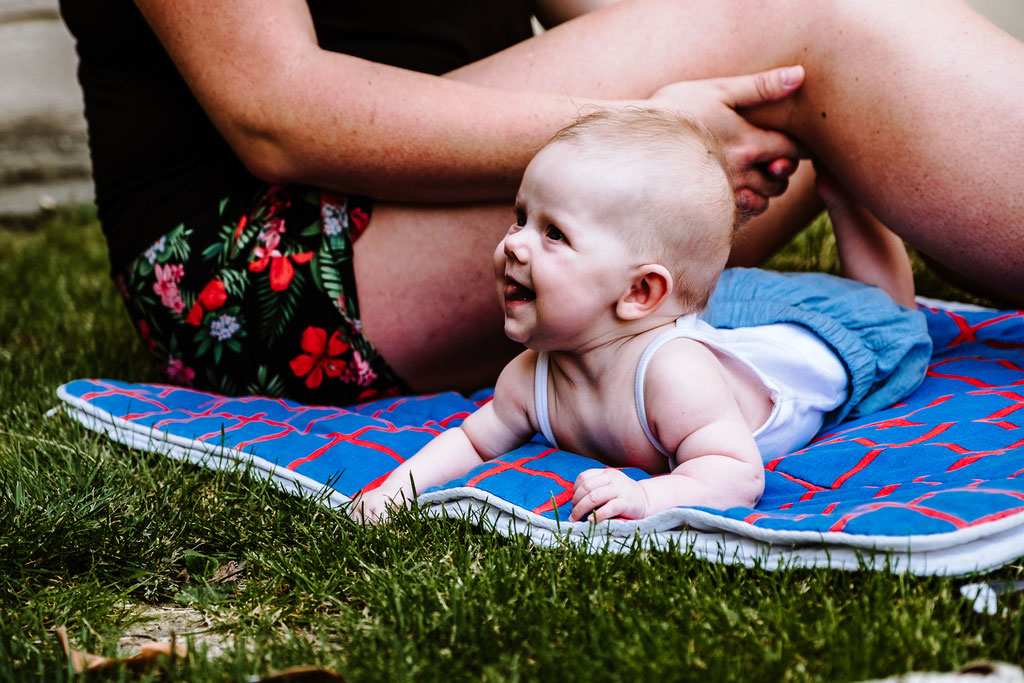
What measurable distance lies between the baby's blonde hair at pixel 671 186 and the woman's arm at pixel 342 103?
30cm

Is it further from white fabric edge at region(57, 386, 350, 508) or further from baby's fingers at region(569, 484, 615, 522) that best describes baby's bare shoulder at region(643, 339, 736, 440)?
white fabric edge at region(57, 386, 350, 508)

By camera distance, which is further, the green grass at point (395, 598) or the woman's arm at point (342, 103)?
the woman's arm at point (342, 103)

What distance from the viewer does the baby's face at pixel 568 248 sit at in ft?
4.38

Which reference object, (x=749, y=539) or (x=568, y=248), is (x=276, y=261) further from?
(x=749, y=539)

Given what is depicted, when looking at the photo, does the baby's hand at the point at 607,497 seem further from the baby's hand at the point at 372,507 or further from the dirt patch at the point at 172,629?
the dirt patch at the point at 172,629

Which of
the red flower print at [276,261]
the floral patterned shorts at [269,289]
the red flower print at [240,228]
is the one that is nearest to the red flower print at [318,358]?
the floral patterned shorts at [269,289]

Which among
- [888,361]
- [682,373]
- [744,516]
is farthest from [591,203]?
[888,361]

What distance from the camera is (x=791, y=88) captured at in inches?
68.2

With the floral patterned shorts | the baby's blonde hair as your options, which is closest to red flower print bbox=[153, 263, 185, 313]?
the floral patterned shorts

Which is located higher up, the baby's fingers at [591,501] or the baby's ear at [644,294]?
the baby's ear at [644,294]

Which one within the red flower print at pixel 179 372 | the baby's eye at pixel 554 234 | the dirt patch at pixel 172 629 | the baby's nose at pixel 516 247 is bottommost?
the dirt patch at pixel 172 629

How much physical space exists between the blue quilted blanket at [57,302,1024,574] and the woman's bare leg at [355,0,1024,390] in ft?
0.72

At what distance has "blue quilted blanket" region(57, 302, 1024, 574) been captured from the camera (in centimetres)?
111

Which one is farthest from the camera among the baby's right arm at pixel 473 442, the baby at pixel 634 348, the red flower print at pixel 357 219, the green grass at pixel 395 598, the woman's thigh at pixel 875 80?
the red flower print at pixel 357 219
